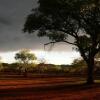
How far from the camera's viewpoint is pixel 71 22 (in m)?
42.7

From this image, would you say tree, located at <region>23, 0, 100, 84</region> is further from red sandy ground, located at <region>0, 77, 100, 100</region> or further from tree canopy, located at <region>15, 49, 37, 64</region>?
tree canopy, located at <region>15, 49, 37, 64</region>

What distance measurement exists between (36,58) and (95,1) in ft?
262


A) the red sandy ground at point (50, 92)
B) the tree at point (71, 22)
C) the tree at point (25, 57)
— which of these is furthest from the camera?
the tree at point (25, 57)

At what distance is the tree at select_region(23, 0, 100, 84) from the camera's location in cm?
4153

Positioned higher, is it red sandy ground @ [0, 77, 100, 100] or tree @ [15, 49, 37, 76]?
tree @ [15, 49, 37, 76]

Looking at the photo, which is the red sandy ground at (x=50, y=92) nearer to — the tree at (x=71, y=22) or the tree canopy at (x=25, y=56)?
the tree at (x=71, y=22)

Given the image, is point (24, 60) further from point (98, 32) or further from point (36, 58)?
point (98, 32)

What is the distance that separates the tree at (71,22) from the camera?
136ft

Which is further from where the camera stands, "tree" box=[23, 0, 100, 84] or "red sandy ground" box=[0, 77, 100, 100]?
"tree" box=[23, 0, 100, 84]

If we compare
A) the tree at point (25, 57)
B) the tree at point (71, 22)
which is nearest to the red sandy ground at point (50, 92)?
the tree at point (71, 22)

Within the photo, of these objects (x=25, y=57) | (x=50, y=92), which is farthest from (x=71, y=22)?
(x=25, y=57)

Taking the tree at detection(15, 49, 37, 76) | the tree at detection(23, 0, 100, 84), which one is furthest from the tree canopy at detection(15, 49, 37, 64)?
the tree at detection(23, 0, 100, 84)

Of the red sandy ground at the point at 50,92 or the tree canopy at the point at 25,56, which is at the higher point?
the tree canopy at the point at 25,56

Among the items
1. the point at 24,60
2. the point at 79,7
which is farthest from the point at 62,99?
the point at 24,60
